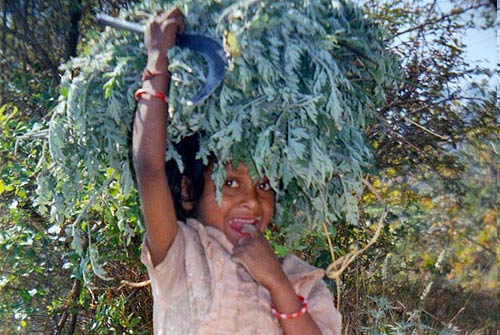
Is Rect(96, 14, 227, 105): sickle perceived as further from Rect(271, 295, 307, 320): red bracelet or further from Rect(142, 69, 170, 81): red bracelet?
Rect(271, 295, 307, 320): red bracelet

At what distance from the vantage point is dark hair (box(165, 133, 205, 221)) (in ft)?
7.13

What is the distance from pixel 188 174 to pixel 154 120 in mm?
377

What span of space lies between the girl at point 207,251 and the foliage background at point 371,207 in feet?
1.69

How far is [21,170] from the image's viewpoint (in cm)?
309

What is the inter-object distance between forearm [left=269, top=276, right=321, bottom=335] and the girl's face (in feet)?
0.62

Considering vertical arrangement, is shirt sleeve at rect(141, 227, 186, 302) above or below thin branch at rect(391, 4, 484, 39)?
below

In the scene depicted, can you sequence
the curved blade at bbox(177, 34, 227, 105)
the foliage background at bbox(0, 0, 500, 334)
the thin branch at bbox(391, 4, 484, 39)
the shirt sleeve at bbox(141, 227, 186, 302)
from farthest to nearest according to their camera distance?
the thin branch at bbox(391, 4, 484, 39) < the foliage background at bbox(0, 0, 500, 334) < the shirt sleeve at bbox(141, 227, 186, 302) < the curved blade at bbox(177, 34, 227, 105)

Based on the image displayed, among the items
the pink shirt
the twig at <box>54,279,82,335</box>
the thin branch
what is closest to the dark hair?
the pink shirt

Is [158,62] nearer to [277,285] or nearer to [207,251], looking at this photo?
[207,251]

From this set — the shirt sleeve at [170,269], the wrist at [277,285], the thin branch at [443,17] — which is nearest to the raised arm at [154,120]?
the shirt sleeve at [170,269]

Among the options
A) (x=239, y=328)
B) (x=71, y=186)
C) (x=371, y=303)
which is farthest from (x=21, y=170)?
(x=371, y=303)

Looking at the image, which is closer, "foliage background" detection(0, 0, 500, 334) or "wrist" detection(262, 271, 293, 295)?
"wrist" detection(262, 271, 293, 295)

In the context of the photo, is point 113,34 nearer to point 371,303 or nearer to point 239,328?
point 239,328

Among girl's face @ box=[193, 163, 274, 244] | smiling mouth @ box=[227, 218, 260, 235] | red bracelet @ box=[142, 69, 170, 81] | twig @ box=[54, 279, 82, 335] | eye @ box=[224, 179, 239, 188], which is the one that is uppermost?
red bracelet @ box=[142, 69, 170, 81]
